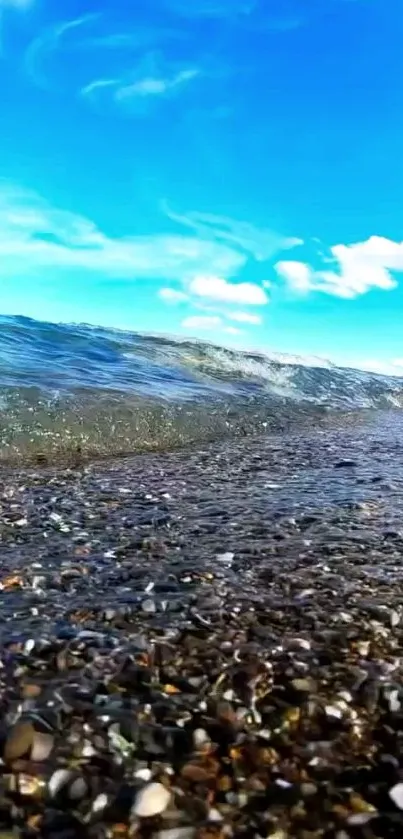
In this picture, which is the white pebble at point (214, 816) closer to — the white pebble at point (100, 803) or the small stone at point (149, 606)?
the white pebble at point (100, 803)

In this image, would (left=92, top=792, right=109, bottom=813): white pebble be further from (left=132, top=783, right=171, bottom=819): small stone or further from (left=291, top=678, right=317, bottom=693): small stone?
(left=291, top=678, right=317, bottom=693): small stone

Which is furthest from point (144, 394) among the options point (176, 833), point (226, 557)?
point (176, 833)

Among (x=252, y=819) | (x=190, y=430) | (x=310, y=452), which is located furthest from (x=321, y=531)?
(x=190, y=430)

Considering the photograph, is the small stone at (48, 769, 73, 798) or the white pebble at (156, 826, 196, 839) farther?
the small stone at (48, 769, 73, 798)

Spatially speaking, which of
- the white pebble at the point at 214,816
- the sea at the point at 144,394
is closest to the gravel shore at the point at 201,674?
the white pebble at the point at 214,816

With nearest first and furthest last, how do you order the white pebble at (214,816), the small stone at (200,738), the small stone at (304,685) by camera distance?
the white pebble at (214,816)
the small stone at (200,738)
the small stone at (304,685)

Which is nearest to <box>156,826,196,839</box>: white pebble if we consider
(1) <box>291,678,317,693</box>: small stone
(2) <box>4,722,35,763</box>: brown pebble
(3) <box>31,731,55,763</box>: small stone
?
(3) <box>31,731,55,763</box>: small stone

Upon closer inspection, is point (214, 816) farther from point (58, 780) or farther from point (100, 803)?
point (58, 780)
